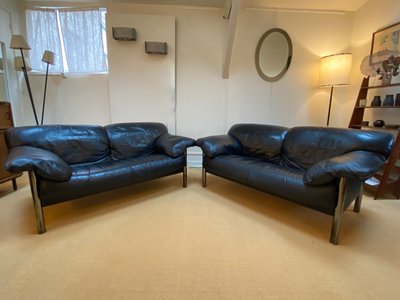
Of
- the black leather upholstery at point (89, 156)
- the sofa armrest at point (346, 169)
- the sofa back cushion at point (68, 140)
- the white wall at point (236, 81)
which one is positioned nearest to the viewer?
the sofa armrest at point (346, 169)

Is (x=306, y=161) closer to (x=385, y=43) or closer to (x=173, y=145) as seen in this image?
(x=173, y=145)

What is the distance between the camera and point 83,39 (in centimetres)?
323

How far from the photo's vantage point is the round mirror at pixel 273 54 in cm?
333

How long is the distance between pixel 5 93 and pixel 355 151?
450 cm

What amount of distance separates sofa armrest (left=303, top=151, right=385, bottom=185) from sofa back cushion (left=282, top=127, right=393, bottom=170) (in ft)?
0.54

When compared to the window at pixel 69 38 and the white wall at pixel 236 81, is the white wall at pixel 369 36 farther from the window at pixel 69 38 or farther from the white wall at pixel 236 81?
the window at pixel 69 38

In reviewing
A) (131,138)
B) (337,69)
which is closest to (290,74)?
(337,69)

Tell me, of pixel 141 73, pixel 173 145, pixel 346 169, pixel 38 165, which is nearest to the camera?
pixel 346 169

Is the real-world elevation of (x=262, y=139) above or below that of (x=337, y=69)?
below

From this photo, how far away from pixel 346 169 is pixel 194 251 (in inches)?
47.6

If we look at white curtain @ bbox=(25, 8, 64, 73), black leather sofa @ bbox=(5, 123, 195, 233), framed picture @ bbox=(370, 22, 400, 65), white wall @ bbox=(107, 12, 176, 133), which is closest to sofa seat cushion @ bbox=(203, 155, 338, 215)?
black leather sofa @ bbox=(5, 123, 195, 233)

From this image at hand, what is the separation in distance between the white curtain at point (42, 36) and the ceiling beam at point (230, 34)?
260cm

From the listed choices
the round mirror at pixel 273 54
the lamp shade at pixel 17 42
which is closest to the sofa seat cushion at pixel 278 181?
the round mirror at pixel 273 54

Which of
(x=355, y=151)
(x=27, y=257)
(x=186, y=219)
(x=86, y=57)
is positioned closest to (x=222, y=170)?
(x=186, y=219)
